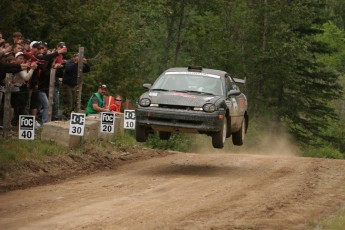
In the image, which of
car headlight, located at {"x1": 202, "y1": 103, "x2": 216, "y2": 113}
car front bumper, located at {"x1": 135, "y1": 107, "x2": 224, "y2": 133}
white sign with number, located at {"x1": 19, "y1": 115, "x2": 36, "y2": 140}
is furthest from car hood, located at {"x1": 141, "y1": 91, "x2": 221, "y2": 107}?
white sign with number, located at {"x1": 19, "y1": 115, "x2": 36, "y2": 140}

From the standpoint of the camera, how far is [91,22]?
108ft

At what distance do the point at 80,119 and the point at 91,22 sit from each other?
618 inches

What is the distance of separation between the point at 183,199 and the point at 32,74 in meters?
6.35

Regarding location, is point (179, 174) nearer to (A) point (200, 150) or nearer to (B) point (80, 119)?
(B) point (80, 119)

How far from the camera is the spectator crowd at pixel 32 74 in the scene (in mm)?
17155

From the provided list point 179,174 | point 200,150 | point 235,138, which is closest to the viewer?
point 179,174

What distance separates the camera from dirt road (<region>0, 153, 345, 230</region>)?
36.6 ft

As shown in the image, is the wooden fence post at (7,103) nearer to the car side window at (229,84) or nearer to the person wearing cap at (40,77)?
the person wearing cap at (40,77)

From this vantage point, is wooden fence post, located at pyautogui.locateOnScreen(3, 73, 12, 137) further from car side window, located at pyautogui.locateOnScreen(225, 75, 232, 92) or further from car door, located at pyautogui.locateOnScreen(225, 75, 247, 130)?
car side window, located at pyautogui.locateOnScreen(225, 75, 232, 92)

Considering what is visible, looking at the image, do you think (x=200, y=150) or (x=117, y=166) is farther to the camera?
(x=200, y=150)

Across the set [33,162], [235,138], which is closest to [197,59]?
[235,138]

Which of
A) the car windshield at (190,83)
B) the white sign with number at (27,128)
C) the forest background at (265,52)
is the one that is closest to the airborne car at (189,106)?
the car windshield at (190,83)

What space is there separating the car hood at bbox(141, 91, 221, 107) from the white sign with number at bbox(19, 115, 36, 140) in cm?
254

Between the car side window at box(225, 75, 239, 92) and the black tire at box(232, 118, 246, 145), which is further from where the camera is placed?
the black tire at box(232, 118, 246, 145)
